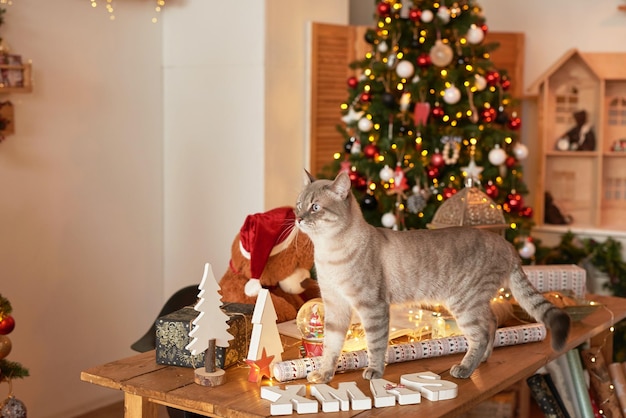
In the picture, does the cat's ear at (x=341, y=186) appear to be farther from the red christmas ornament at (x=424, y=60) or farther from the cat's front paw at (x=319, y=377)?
the red christmas ornament at (x=424, y=60)

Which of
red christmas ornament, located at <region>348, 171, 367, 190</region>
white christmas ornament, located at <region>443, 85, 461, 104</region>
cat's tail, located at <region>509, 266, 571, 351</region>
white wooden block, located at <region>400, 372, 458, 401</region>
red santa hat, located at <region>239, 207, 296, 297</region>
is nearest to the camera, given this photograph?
white wooden block, located at <region>400, 372, 458, 401</region>

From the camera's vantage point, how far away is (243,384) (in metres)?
2.30

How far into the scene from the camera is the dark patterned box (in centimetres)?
238

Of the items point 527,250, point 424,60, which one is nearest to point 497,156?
point 527,250

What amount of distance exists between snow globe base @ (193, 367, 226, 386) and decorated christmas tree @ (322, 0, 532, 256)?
8.19 feet

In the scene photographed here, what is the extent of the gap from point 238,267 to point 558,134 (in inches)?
125

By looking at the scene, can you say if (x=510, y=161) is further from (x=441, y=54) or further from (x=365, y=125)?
(x=365, y=125)

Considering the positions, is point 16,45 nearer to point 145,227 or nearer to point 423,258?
point 145,227

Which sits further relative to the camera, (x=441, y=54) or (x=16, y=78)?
(x=441, y=54)

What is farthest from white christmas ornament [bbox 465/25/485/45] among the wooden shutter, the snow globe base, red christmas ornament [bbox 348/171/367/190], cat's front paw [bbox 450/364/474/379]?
the snow globe base

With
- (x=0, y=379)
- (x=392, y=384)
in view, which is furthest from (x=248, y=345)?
(x=0, y=379)

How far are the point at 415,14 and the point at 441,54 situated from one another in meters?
0.26

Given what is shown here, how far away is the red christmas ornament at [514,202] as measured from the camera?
4844 millimetres

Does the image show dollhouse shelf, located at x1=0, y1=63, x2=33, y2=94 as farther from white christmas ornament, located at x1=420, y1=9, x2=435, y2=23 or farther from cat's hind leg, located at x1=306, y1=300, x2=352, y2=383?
cat's hind leg, located at x1=306, y1=300, x2=352, y2=383
